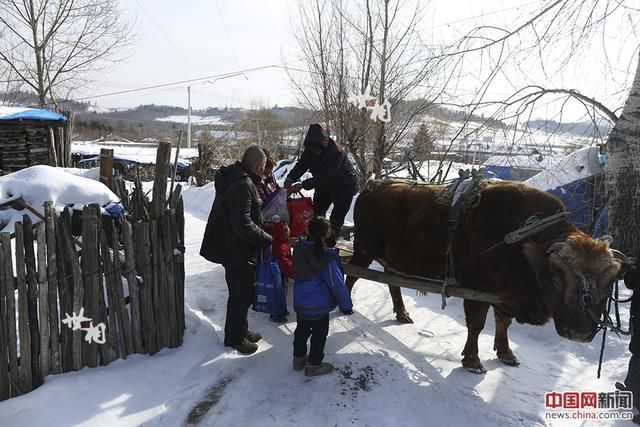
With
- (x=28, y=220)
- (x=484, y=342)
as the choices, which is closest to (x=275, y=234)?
(x=28, y=220)

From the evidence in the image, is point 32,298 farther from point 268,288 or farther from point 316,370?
point 316,370

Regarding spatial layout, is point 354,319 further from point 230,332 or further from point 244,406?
point 244,406

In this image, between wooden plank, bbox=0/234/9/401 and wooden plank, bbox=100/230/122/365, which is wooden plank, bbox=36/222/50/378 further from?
wooden plank, bbox=100/230/122/365

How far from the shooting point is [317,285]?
363cm

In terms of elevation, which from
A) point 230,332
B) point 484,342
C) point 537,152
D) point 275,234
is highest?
point 537,152

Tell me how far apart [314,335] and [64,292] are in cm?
200

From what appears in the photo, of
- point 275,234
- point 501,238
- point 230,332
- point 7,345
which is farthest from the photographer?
point 275,234

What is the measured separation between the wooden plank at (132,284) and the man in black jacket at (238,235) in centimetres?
62

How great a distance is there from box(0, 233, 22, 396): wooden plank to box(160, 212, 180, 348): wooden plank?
1125mm

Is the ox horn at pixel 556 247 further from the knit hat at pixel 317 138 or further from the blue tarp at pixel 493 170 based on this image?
the knit hat at pixel 317 138

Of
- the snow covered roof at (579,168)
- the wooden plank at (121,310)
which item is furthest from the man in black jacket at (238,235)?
the snow covered roof at (579,168)

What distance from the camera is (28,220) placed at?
3.24 metres

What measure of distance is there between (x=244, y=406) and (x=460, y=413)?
1631 mm

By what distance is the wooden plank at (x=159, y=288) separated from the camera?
385cm
